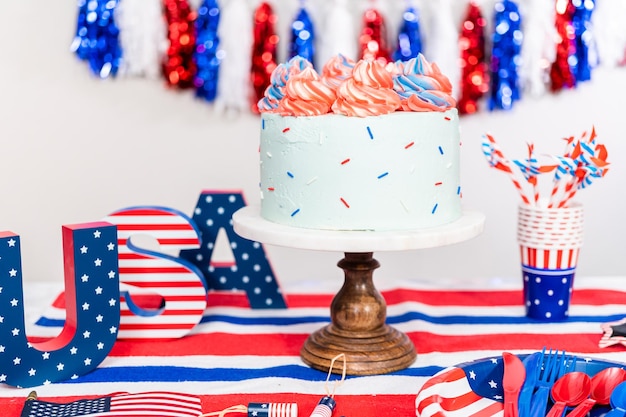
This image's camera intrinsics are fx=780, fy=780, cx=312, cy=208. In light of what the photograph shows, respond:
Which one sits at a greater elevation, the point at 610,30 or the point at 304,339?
the point at 610,30

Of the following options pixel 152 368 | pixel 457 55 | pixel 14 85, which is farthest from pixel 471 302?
pixel 14 85

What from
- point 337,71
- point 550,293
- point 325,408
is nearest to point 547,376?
point 325,408

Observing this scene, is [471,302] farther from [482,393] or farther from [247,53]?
[247,53]

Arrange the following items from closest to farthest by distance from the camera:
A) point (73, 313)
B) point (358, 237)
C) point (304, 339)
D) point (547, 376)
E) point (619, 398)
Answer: point (619, 398), point (547, 376), point (358, 237), point (73, 313), point (304, 339)

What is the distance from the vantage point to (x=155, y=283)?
1.52 metres

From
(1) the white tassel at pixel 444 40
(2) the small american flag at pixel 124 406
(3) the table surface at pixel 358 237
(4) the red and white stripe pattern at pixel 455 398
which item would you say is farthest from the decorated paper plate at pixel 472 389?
(1) the white tassel at pixel 444 40

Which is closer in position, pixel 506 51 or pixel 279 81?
pixel 279 81

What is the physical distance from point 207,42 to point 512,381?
4.98ft

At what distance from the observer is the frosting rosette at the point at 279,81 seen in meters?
1.37

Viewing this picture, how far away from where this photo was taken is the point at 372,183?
1254 millimetres

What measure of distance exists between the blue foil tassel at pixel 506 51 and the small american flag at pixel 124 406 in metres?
1.52

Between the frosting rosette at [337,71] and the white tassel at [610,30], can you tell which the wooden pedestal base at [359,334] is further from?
the white tassel at [610,30]

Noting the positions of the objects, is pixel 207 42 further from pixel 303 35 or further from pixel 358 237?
pixel 358 237

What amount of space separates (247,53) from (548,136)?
0.97 metres
